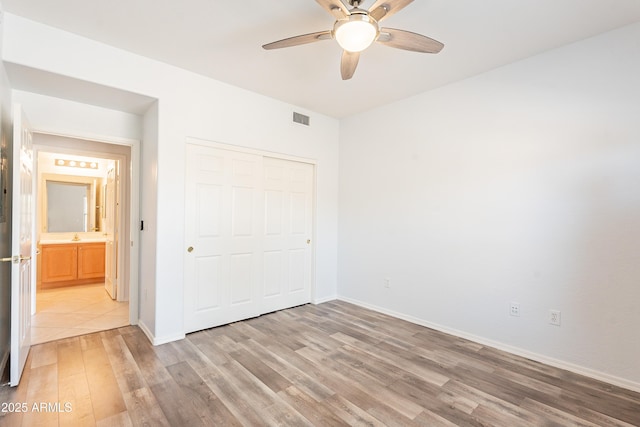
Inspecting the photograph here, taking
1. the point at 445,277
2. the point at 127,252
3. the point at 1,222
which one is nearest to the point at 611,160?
the point at 445,277

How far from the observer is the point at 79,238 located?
5.59 metres

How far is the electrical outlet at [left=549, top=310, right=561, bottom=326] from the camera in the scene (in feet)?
8.82

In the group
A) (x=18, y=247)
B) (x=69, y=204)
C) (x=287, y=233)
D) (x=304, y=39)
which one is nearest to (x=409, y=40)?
(x=304, y=39)

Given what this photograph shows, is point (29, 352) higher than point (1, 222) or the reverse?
the reverse

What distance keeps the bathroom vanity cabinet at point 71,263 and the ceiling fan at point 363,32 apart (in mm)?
5394

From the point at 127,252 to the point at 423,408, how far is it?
4349mm

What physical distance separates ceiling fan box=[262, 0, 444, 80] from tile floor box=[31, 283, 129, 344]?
361cm

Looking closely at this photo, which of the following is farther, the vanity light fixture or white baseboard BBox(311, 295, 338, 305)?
the vanity light fixture

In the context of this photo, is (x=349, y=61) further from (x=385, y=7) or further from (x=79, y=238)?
(x=79, y=238)

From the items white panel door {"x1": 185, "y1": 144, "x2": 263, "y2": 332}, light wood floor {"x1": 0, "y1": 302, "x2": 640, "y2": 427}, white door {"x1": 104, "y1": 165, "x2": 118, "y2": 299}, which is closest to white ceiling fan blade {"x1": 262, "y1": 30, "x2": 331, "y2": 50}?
white panel door {"x1": 185, "y1": 144, "x2": 263, "y2": 332}

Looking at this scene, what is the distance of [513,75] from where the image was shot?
296 centimetres

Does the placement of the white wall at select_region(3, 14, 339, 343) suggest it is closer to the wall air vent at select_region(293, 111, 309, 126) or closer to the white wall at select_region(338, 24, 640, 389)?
the wall air vent at select_region(293, 111, 309, 126)

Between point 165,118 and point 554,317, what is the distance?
4214 mm

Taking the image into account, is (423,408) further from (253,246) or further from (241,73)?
(241,73)
